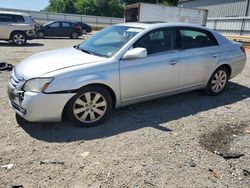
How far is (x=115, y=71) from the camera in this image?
4.26m

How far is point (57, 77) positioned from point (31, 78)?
38 centimetres

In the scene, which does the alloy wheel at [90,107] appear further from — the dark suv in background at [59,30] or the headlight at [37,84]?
the dark suv in background at [59,30]

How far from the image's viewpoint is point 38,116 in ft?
12.8

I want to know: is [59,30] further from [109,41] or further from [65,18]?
[65,18]

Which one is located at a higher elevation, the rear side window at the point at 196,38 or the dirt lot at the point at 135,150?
the rear side window at the point at 196,38

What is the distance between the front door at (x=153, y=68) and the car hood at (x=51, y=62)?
1.77ft

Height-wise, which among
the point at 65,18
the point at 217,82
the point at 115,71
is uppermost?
the point at 115,71

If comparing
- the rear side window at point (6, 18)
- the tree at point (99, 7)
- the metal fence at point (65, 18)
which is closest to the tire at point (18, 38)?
the rear side window at point (6, 18)

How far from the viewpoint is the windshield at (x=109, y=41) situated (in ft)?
15.0

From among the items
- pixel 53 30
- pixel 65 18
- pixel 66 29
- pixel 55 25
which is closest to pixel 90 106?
pixel 53 30

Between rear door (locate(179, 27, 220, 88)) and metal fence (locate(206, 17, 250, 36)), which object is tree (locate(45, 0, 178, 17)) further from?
rear door (locate(179, 27, 220, 88))

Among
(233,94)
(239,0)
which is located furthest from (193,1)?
(233,94)

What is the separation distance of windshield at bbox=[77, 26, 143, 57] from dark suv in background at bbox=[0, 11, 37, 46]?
11.3m

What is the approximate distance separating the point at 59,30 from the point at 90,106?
20063 mm
